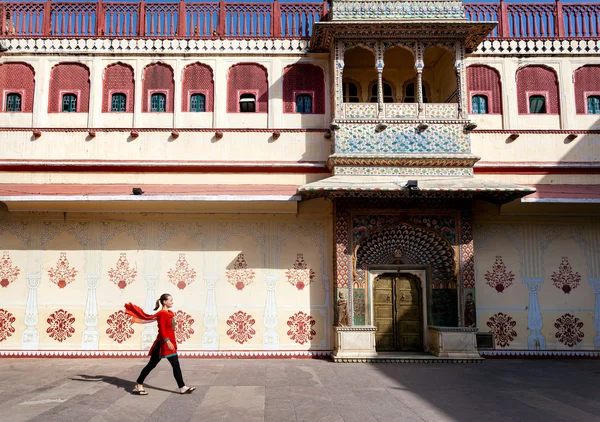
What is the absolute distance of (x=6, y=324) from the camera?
1130 cm

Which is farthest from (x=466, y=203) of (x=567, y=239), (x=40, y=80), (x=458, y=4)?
(x=40, y=80)

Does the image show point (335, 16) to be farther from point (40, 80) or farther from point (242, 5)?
point (40, 80)

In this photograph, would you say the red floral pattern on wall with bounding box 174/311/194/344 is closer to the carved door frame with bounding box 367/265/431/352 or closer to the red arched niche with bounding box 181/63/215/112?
the carved door frame with bounding box 367/265/431/352

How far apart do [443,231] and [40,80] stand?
9.34 metres

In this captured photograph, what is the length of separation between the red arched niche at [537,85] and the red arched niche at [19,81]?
35.7ft

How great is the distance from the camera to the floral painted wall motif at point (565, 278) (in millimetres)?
11734

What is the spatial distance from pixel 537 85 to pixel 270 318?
25.8 ft

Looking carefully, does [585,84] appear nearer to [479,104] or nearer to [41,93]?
[479,104]

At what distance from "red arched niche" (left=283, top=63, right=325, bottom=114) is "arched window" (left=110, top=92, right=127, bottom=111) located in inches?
140

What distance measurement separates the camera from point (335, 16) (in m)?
11.5

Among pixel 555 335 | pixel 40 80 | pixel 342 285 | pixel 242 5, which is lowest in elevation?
pixel 555 335

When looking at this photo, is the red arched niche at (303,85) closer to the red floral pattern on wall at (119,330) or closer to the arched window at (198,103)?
the arched window at (198,103)

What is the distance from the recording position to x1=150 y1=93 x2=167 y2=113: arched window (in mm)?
12218

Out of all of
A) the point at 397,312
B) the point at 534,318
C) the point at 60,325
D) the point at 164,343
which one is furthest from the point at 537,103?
the point at 60,325
